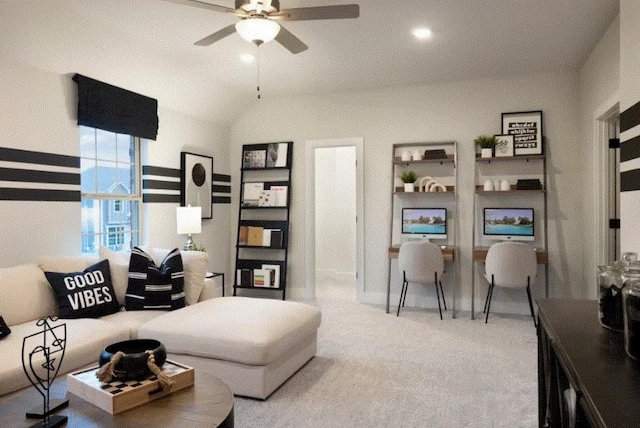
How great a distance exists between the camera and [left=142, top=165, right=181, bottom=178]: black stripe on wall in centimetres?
471

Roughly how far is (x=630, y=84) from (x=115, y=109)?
3914mm

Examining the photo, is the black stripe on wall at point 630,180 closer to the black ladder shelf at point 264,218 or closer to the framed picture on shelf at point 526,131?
the framed picture on shelf at point 526,131

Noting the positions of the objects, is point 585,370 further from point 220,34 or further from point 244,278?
point 244,278

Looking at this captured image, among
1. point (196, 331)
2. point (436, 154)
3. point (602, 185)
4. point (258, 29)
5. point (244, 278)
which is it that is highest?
point (258, 29)

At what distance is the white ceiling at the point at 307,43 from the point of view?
3.27 metres

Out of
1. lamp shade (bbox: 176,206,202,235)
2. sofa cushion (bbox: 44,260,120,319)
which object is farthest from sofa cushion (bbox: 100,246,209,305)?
lamp shade (bbox: 176,206,202,235)

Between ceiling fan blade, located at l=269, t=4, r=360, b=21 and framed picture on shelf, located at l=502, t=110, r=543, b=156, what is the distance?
2.99m

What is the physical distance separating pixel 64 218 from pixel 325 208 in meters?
4.32

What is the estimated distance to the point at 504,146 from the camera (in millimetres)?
4906

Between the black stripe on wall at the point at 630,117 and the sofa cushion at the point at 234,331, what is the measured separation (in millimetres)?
2270

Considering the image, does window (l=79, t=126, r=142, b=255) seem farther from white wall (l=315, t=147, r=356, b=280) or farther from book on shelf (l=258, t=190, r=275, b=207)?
white wall (l=315, t=147, r=356, b=280)

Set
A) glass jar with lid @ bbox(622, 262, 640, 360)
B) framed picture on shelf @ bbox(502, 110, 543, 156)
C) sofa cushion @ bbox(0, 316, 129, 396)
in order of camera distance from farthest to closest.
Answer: framed picture on shelf @ bbox(502, 110, 543, 156) → sofa cushion @ bbox(0, 316, 129, 396) → glass jar with lid @ bbox(622, 262, 640, 360)

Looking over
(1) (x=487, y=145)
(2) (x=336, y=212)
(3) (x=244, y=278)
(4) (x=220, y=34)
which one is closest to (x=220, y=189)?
(3) (x=244, y=278)

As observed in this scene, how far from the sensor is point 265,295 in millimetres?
5969
